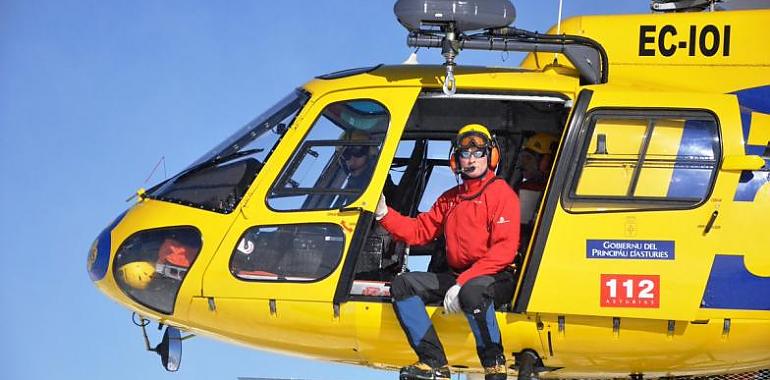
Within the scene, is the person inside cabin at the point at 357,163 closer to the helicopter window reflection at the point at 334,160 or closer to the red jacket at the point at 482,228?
the helicopter window reflection at the point at 334,160

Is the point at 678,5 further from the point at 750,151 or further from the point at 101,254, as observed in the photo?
the point at 101,254

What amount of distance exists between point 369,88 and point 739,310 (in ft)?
8.30

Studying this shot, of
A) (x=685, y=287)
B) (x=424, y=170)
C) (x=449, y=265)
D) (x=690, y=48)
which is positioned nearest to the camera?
(x=685, y=287)

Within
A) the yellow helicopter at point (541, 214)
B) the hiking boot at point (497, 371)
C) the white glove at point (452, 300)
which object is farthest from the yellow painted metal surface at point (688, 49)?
the hiking boot at point (497, 371)

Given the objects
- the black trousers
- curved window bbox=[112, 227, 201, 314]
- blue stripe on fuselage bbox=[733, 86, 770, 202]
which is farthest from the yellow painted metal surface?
curved window bbox=[112, 227, 201, 314]

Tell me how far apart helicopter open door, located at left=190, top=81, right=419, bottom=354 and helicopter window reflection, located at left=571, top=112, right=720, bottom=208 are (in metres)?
1.16

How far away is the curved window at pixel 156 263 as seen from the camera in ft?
25.3

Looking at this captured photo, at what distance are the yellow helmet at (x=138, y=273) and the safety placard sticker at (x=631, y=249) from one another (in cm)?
260

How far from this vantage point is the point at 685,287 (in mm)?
7184

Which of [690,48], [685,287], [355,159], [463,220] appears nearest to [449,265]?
[463,220]

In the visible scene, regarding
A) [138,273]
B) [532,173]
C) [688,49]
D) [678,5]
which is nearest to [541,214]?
[532,173]

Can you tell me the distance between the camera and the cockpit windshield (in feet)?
25.6

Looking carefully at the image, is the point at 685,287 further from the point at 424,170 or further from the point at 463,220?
the point at 424,170

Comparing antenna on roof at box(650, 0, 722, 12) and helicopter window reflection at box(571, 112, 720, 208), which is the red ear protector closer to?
helicopter window reflection at box(571, 112, 720, 208)
